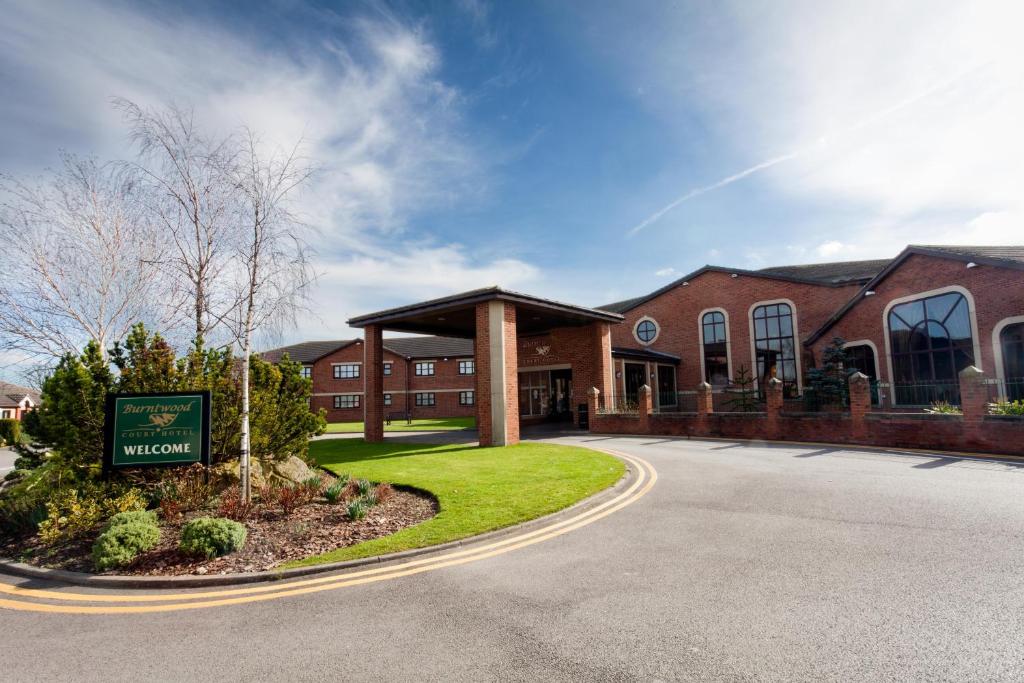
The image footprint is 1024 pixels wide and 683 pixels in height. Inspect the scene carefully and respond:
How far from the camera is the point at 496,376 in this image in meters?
17.7

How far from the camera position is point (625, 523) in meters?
7.29

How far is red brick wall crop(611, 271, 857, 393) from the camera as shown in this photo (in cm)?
2952

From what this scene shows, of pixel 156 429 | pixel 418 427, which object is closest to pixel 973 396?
pixel 156 429

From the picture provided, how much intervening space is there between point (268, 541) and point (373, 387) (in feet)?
49.0

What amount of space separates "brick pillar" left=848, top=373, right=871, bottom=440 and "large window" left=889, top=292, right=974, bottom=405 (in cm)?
502

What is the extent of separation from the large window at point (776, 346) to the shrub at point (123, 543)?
30.9m

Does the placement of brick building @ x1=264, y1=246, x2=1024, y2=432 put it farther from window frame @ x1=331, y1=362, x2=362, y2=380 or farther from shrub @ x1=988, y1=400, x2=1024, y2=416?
window frame @ x1=331, y1=362, x2=362, y2=380

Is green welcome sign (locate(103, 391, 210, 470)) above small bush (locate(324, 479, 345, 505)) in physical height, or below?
above

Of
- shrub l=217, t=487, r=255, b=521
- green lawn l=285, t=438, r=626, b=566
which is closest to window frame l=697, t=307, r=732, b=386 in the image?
green lawn l=285, t=438, r=626, b=566

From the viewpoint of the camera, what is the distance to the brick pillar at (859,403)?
15086mm

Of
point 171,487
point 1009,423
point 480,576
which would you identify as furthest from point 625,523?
point 1009,423

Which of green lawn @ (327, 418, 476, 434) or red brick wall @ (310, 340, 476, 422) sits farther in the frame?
red brick wall @ (310, 340, 476, 422)

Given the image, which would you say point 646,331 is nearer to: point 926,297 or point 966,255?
point 926,297

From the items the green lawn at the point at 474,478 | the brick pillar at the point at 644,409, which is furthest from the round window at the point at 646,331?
the green lawn at the point at 474,478
